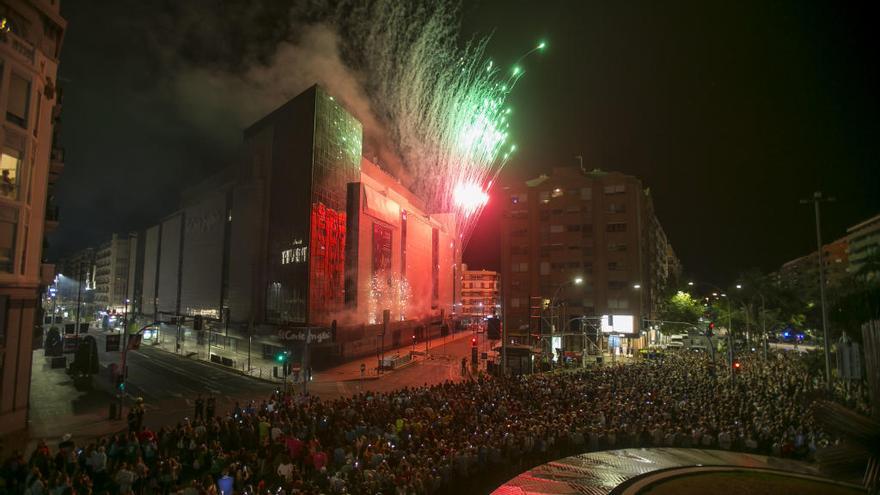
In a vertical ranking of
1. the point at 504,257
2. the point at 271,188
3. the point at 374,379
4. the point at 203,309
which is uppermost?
the point at 271,188

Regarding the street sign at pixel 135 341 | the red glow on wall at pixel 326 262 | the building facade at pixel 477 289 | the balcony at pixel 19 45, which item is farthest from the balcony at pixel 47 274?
the building facade at pixel 477 289

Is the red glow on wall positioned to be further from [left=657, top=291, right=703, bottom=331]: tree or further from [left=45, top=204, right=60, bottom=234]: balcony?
[left=657, top=291, right=703, bottom=331]: tree

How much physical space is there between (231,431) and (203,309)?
54.0 meters

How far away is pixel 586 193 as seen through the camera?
7375 centimetres

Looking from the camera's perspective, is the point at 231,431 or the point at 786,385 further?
the point at 786,385

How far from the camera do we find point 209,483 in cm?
1221

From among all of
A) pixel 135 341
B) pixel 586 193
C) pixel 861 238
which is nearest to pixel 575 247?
pixel 586 193

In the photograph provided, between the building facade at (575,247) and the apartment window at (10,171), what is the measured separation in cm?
5584

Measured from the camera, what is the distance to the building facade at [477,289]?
140000mm

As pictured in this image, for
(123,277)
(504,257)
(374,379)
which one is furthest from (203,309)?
(123,277)

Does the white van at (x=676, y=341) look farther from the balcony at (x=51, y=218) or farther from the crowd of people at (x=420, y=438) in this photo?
the balcony at (x=51, y=218)

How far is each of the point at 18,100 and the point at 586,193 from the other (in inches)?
2609

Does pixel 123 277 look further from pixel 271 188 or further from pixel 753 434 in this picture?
pixel 753 434

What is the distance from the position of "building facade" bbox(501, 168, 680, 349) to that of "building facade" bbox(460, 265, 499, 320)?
63.9 meters
